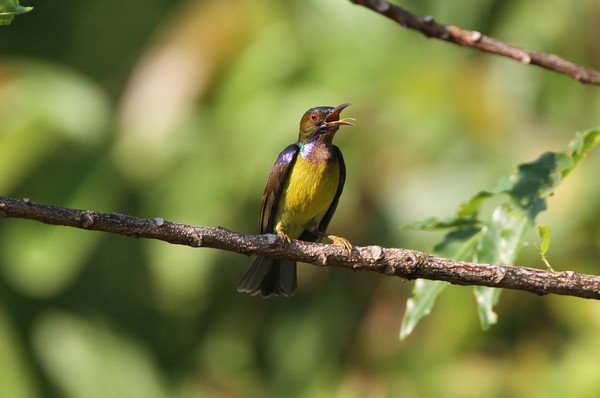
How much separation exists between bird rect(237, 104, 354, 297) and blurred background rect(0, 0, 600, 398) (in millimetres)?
1475

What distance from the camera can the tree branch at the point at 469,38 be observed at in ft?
10.6

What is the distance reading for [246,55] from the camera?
6945mm

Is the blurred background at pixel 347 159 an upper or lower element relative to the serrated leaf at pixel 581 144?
lower

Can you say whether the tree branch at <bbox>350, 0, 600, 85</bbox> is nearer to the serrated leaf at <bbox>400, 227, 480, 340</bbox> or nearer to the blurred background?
the serrated leaf at <bbox>400, 227, 480, 340</bbox>

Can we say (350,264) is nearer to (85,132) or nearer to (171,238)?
(171,238)

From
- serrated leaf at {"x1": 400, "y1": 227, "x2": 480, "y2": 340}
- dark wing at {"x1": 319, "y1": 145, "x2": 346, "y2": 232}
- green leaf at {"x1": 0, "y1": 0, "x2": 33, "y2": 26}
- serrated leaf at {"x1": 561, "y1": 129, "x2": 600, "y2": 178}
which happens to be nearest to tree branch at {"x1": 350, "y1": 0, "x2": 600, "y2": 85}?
serrated leaf at {"x1": 561, "y1": 129, "x2": 600, "y2": 178}

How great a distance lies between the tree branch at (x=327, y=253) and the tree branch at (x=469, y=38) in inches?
29.1

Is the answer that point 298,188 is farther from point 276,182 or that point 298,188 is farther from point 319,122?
point 319,122

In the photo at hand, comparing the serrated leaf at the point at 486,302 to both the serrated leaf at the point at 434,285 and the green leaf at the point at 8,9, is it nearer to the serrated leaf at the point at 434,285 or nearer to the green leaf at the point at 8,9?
the serrated leaf at the point at 434,285

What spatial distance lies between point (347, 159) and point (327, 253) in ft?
11.4

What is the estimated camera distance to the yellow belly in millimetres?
4594

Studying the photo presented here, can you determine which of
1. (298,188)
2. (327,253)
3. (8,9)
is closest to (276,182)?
(298,188)

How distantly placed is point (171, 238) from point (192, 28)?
4373 millimetres

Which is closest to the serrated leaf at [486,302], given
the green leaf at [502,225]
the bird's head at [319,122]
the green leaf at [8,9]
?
the green leaf at [502,225]
